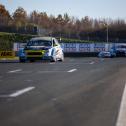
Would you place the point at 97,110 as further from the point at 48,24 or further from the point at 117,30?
the point at 48,24

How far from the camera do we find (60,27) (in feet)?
498

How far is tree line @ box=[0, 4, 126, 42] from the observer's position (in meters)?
110

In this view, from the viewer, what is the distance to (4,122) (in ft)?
27.1

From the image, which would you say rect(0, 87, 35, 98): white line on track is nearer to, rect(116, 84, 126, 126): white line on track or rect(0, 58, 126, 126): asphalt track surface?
rect(0, 58, 126, 126): asphalt track surface

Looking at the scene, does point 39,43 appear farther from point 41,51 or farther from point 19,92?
point 19,92

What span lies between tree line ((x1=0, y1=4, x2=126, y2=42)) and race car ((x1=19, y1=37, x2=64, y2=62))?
6863 centimetres

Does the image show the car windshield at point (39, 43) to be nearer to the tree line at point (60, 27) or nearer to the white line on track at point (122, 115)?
the white line on track at point (122, 115)

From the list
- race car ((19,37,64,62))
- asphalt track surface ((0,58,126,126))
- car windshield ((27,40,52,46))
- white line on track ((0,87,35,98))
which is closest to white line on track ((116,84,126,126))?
asphalt track surface ((0,58,126,126))

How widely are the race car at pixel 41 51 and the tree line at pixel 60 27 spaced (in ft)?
225

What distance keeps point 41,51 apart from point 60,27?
122m

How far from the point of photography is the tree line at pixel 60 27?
110188mm

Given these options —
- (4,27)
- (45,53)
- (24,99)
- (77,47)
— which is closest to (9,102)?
(24,99)

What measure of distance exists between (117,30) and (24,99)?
121 metres

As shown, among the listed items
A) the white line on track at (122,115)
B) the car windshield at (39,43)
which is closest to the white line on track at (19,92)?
the white line on track at (122,115)
